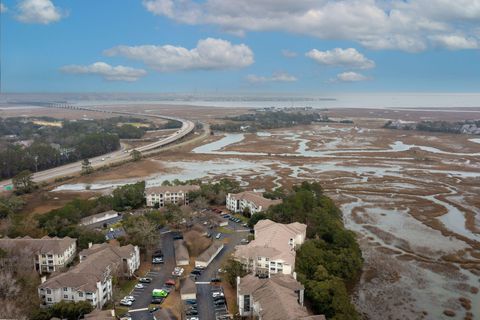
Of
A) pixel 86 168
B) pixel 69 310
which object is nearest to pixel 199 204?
pixel 69 310

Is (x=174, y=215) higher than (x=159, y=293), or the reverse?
(x=174, y=215)

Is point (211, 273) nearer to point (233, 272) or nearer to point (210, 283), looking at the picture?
point (210, 283)

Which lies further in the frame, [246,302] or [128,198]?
[128,198]

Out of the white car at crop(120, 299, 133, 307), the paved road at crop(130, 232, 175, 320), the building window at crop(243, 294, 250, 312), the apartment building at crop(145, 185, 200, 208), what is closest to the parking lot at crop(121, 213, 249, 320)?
the paved road at crop(130, 232, 175, 320)

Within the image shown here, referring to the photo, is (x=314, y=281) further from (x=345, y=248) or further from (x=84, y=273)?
(x=84, y=273)

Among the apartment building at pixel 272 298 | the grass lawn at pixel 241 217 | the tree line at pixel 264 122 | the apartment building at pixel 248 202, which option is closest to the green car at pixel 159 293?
the apartment building at pixel 272 298

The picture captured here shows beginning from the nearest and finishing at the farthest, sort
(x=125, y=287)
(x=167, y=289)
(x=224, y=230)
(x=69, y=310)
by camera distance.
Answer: (x=69, y=310)
(x=167, y=289)
(x=125, y=287)
(x=224, y=230)

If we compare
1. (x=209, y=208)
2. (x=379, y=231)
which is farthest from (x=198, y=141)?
(x=379, y=231)
